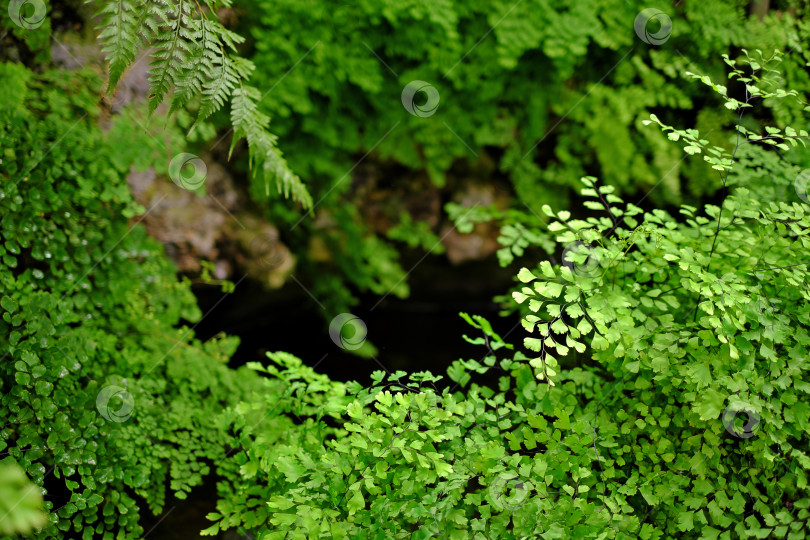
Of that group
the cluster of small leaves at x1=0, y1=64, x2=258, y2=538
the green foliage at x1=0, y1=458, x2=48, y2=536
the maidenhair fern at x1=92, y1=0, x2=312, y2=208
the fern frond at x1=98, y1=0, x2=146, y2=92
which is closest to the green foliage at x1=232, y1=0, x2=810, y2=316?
the cluster of small leaves at x1=0, y1=64, x2=258, y2=538

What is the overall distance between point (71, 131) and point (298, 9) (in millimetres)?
1499

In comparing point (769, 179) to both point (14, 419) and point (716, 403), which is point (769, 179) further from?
point (14, 419)

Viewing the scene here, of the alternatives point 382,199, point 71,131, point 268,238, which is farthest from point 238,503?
point 382,199

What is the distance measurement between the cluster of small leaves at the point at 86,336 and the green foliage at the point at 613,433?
19.8 inches

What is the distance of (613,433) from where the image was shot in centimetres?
183

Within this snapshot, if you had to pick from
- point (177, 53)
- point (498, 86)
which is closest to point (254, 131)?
point (177, 53)

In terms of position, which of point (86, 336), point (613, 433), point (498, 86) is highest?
point (498, 86)

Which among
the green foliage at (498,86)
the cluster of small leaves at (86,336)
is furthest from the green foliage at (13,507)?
the green foliage at (498,86)

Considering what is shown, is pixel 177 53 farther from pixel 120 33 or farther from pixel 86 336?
pixel 86 336

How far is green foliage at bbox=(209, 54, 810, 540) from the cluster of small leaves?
0.50 meters

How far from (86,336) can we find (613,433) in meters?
1.98

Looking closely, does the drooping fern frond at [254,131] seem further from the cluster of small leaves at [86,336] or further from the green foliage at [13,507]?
the green foliage at [13,507]

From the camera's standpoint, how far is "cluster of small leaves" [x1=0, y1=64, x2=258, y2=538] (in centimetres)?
199

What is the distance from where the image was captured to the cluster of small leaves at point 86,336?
1987 millimetres
